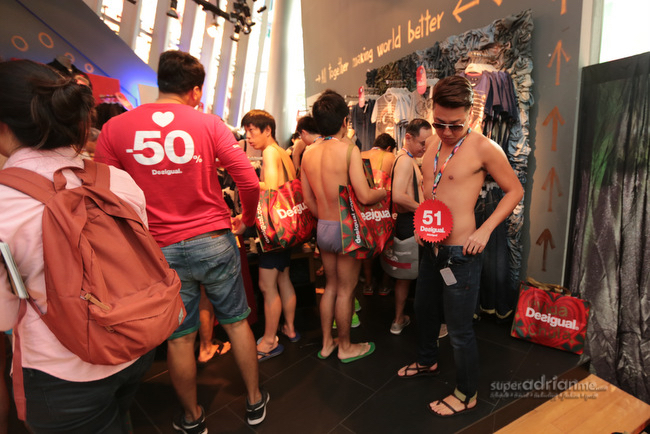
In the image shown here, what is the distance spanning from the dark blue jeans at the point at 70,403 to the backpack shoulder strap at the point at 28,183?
464 mm

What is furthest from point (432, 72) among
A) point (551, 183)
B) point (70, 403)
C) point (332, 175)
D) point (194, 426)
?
point (70, 403)

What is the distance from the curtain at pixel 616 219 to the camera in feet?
6.97

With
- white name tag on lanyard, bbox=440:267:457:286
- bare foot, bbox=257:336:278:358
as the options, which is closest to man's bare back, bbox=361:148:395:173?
white name tag on lanyard, bbox=440:267:457:286

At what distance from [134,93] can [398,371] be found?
864 centimetres

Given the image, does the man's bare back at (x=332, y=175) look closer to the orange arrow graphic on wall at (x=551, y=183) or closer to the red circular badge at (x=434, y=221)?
the red circular badge at (x=434, y=221)

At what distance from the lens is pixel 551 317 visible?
2.39 meters

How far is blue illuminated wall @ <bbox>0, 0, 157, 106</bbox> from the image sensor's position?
4.76 meters

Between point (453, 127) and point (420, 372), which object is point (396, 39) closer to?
point (453, 127)

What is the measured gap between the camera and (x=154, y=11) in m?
9.88

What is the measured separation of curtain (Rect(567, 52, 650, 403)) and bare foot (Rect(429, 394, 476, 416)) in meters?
1.24

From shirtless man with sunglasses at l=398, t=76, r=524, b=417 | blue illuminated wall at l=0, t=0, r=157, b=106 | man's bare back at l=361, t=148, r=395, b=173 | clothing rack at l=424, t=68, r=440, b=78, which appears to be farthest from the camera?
blue illuminated wall at l=0, t=0, r=157, b=106

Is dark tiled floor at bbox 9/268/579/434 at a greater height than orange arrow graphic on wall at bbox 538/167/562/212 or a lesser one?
lesser

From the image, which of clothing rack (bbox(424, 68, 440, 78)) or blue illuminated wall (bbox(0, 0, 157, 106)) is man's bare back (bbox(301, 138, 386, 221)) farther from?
blue illuminated wall (bbox(0, 0, 157, 106))

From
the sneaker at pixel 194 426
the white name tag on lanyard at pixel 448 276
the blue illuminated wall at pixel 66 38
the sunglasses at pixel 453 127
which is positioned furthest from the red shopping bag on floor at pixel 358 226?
the blue illuminated wall at pixel 66 38
